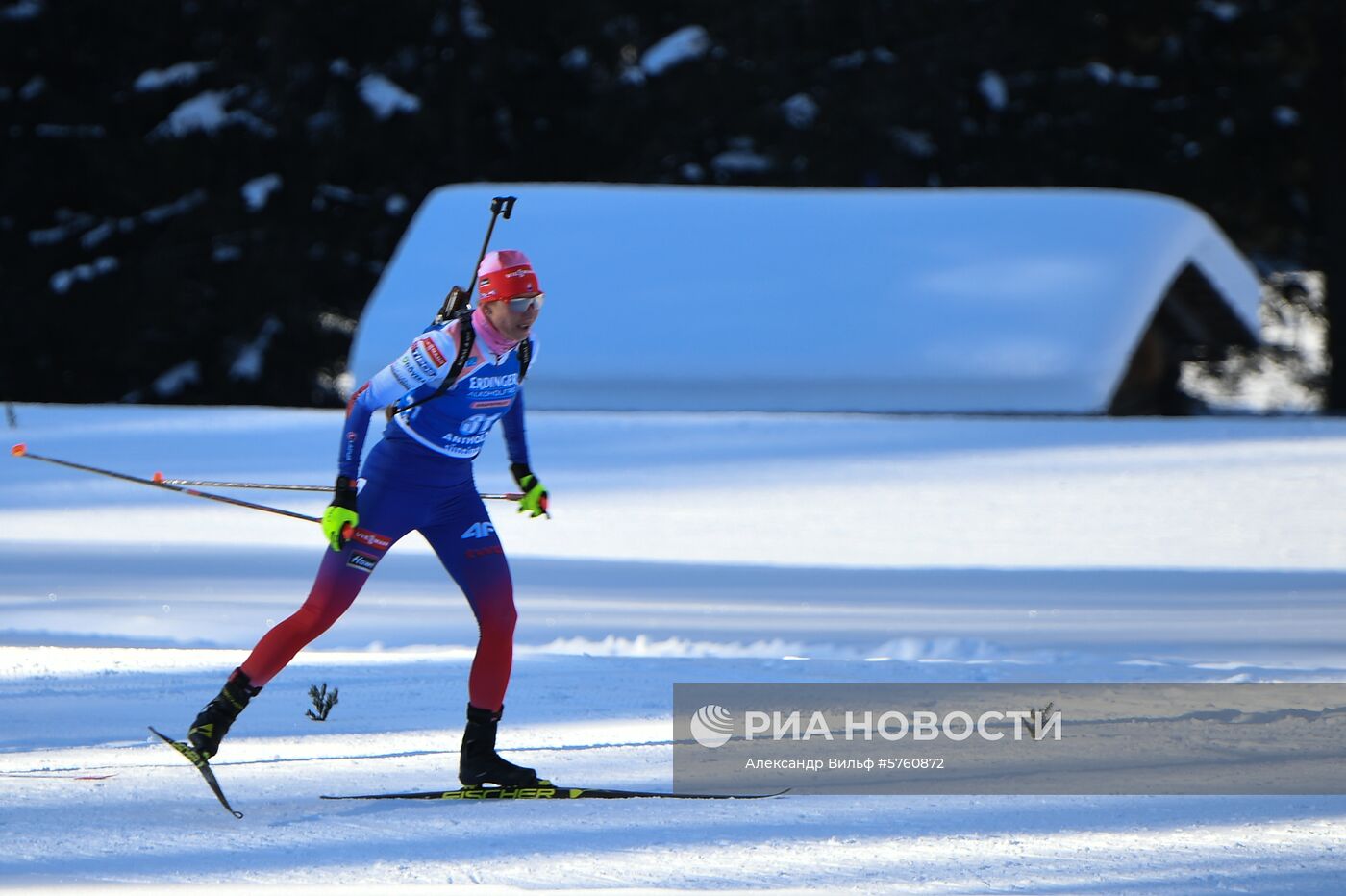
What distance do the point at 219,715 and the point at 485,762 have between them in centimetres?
87

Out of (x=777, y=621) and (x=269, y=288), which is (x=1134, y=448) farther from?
(x=269, y=288)

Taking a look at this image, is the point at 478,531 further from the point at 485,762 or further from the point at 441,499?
the point at 485,762

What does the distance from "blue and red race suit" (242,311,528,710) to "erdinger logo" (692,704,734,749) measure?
89 centimetres

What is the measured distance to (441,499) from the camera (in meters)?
6.27

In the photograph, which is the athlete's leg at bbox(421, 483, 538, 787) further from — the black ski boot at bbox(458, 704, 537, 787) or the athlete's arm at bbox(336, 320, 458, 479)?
the athlete's arm at bbox(336, 320, 458, 479)

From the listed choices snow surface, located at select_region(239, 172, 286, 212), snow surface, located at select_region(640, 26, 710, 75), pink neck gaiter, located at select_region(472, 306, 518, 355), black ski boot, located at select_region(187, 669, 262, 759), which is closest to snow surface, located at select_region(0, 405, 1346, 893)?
black ski boot, located at select_region(187, 669, 262, 759)

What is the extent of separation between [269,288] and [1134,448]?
19293 mm

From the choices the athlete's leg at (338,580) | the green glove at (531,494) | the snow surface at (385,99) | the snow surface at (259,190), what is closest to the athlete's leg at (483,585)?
the athlete's leg at (338,580)

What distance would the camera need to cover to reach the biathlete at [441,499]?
6090 mm

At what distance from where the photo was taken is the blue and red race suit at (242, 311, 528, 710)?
6.13m

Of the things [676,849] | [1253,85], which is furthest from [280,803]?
[1253,85]

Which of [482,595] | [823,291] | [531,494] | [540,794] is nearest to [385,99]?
[823,291]

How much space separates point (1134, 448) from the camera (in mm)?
16312

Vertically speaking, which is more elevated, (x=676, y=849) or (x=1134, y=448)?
(x=676, y=849)
